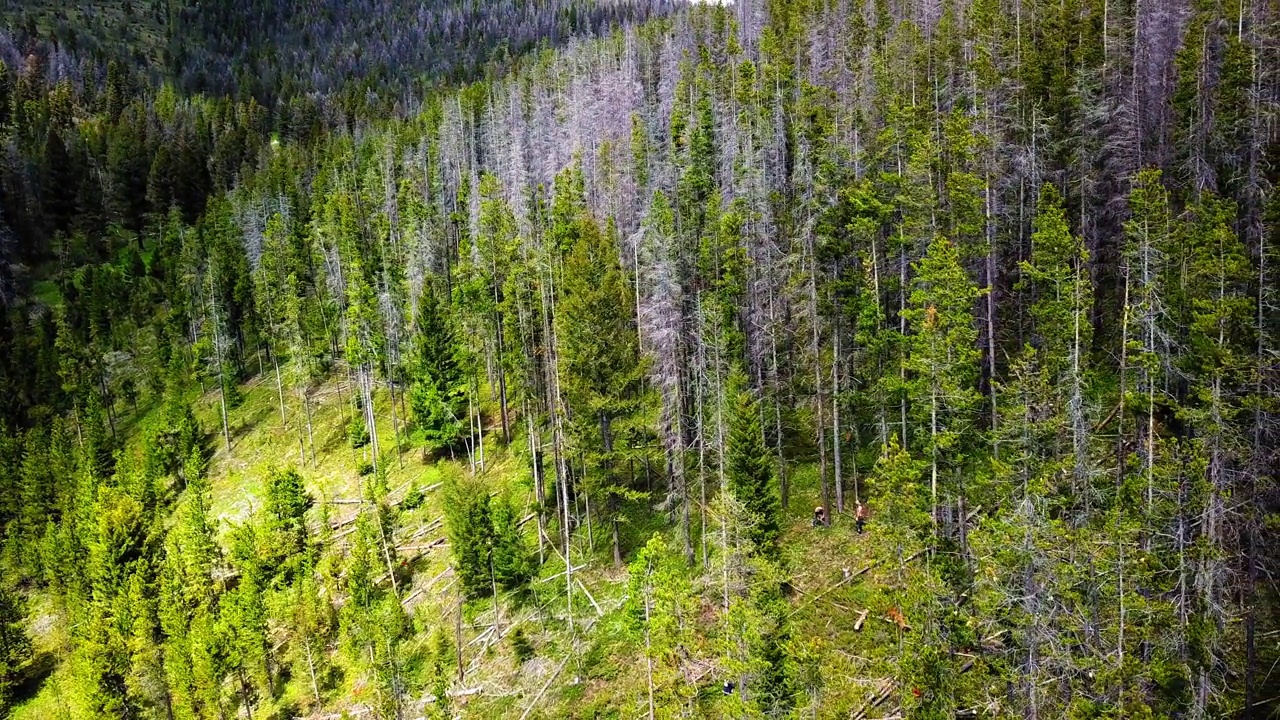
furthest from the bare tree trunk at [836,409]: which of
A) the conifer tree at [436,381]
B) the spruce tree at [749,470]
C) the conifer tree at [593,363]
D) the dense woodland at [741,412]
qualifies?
the conifer tree at [436,381]

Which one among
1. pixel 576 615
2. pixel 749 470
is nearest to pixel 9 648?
pixel 576 615

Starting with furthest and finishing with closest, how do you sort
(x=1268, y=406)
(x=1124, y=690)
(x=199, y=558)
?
(x=199, y=558), (x=1268, y=406), (x=1124, y=690)

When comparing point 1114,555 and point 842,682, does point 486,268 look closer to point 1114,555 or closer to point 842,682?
point 842,682

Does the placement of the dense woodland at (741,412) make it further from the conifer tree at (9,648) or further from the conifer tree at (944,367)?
the conifer tree at (9,648)

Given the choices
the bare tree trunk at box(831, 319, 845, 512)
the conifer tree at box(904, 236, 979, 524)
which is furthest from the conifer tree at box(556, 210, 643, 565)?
the conifer tree at box(904, 236, 979, 524)

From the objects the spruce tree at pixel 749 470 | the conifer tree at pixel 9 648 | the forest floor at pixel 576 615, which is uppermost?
the spruce tree at pixel 749 470

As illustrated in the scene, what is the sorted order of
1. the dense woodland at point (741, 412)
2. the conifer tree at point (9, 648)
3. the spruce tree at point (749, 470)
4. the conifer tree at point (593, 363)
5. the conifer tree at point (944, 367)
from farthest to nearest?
1. the conifer tree at point (9, 648)
2. the conifer tree at point (593, 363)
3. the spruce tree at point (749, 470)
4. the conifer tree at point (944, 367)
5. the dense woodland at point (741, 412)

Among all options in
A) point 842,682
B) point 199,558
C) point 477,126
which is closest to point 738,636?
point 842,682

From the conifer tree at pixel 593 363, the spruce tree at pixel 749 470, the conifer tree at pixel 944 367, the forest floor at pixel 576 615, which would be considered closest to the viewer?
the conifer tree at pixel 944 367
